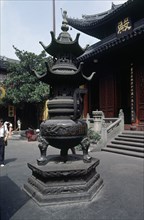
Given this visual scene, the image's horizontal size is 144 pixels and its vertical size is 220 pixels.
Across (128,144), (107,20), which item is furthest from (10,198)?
(107,20)

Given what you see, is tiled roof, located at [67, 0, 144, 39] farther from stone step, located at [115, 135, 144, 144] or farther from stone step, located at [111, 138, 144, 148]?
stone step, located at [111, 138, 144, 148]

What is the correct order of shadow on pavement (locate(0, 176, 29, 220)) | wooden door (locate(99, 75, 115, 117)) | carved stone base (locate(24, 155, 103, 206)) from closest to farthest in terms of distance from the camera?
shadow on pavement (locate(0, 176, 29, 220)), carved stone base (locate(24, 155, 103, 206)), wooden door (locate(99, 75, 115, 117))

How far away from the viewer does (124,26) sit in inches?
606

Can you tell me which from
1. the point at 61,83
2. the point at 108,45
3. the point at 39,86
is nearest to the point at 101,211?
the point at 61,83

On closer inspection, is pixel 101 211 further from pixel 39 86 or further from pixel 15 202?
pixel 39 86

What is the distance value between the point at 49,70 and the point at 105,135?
7289 millimetres

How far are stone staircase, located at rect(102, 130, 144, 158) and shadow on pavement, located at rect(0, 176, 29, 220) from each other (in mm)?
5513

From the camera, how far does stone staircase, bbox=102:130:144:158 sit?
9.54m

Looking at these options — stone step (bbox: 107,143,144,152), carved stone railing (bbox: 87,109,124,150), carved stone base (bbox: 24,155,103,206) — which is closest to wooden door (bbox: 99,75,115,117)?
carved stone railing (bbox: 87,109,124,150)

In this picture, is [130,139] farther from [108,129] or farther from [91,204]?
[91,204]

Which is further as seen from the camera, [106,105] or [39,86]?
[39,86]

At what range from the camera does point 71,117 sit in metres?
4.85

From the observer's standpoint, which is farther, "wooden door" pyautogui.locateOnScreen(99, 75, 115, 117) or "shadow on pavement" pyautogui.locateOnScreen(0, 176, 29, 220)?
"wooden door" pyautogui.locateOnScreen(99, 75, 115, 117)

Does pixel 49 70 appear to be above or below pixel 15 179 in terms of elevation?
above
